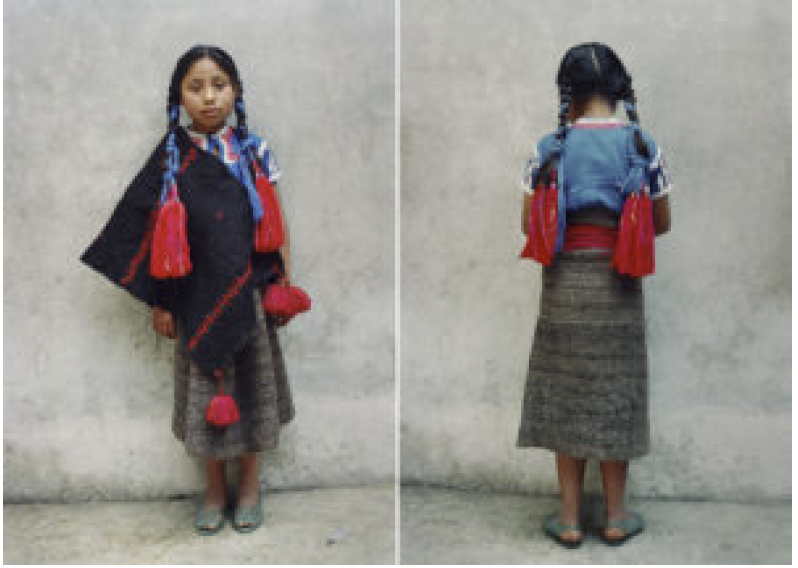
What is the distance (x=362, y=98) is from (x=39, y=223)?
1.27 m

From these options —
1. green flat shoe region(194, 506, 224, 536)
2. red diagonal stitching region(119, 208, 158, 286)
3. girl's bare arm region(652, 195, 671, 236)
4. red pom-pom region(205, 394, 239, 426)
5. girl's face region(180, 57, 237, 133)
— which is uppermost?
girl's face region(180, 57, 237, 133)

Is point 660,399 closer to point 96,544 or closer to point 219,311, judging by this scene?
point 219,311

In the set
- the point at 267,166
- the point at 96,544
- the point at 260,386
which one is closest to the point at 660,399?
the point at 260,386

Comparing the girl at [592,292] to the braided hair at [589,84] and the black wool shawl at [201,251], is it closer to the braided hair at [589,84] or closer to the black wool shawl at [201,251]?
the braided hair at [589,84]

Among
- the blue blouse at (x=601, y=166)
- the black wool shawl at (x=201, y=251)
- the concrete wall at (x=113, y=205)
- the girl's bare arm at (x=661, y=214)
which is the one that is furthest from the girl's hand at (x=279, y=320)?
the girl's bare arm at (x=661, y=214)

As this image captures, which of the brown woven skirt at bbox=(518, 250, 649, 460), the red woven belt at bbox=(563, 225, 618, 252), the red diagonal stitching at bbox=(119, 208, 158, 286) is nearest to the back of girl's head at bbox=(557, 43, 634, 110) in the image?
the red woven belt at bbox=(563, 225, 618, 252)

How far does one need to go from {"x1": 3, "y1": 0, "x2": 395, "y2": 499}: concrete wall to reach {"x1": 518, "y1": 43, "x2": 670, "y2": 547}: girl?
0.73m

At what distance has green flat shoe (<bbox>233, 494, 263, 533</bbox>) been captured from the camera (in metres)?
2.78

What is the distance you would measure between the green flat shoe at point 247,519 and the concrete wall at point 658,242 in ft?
2.17

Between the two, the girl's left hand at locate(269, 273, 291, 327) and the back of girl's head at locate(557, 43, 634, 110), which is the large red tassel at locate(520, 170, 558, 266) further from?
the girl's left hand at locate(269, 273, 291, 327)

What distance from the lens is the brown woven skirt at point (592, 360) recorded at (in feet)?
8.14

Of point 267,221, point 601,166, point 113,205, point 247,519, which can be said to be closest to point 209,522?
point 247,519

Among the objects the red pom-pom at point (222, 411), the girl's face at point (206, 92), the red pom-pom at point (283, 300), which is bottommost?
the red pom-pom at point (222, 411)

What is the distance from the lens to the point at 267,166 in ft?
8.91
